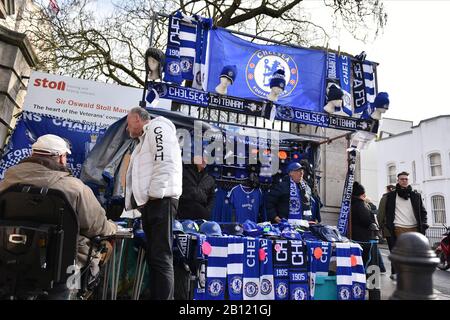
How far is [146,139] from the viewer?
3.13 metres

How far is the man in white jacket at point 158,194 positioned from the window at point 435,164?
81.9 ft

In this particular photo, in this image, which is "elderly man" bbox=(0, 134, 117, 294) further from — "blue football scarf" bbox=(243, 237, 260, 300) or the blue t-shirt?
the blue t-shirt

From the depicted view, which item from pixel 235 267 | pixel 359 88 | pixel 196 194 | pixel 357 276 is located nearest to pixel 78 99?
pixel 196 194

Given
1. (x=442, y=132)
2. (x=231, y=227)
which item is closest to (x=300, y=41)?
(x=231, y=227)

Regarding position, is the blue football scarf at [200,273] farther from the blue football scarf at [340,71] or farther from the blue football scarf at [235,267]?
the blue football scarf at [340,71]

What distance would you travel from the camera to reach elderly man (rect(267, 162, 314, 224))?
5188mm

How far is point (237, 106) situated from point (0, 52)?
453 cm

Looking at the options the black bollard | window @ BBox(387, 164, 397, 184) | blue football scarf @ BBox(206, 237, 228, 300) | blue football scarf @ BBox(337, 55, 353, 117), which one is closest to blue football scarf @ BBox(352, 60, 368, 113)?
blue football scarf @ BBox(337, 55, 353, 117)

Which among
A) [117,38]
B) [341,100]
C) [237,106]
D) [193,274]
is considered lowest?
[193,274]

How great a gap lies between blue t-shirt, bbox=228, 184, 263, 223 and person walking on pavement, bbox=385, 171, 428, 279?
2.53 meters

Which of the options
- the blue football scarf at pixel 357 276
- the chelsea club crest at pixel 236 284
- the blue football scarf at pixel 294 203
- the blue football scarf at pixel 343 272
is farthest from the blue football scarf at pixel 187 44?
the blue football scarf at pixel 357 276

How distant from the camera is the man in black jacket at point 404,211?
5.88 m

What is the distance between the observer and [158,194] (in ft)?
9.32

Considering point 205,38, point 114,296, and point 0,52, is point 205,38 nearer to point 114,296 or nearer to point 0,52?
point 0,52
